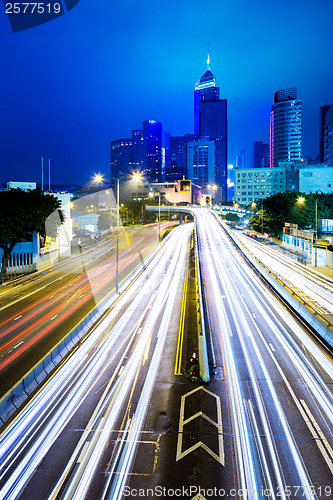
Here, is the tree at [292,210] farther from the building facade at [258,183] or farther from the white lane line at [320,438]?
the building facade at [258,183]

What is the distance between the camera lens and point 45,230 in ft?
169

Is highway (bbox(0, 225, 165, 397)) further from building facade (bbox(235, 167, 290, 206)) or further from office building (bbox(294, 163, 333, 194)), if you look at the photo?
building facade (bbox(235, 167, 290, 206))

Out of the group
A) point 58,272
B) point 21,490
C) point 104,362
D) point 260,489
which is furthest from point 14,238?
point 260,489

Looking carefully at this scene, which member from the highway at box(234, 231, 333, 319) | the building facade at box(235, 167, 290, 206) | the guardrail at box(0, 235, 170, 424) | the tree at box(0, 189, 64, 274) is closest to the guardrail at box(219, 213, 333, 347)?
the highway at box(234, 231, 333, 319)

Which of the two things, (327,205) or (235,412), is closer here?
(235,412)

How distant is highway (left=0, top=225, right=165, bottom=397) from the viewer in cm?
2152

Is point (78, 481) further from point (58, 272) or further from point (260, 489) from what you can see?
point (58, 272)

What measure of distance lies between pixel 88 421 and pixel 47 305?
19423 millimetres

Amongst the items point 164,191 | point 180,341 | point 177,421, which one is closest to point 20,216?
point 180,341

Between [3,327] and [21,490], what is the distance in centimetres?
1729

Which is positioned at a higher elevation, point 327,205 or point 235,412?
point 327,205

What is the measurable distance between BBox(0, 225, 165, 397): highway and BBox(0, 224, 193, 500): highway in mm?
2619

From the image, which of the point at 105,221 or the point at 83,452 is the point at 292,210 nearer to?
the point at 105,221

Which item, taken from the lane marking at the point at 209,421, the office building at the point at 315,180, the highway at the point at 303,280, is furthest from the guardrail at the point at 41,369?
the office building at the point at 315,180
